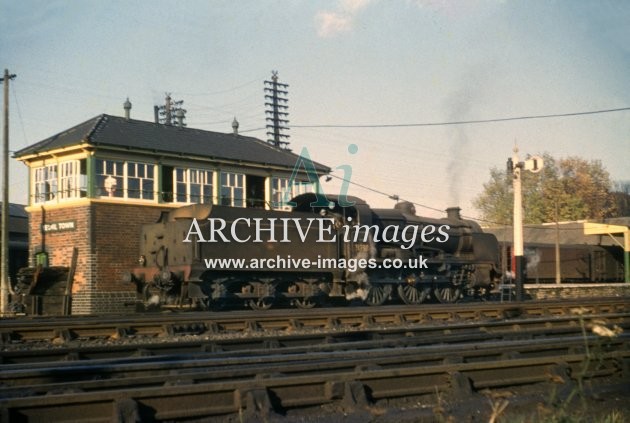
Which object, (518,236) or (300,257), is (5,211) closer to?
(300,257)

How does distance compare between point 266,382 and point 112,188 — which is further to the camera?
point 112,188

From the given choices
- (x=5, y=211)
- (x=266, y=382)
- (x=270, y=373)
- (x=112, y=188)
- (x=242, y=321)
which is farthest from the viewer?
(x=112, y=188)

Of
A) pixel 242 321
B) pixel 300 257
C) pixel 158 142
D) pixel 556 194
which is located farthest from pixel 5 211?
pixel 556 194

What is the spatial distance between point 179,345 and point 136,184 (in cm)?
1608

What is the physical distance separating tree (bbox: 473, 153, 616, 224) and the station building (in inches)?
1578

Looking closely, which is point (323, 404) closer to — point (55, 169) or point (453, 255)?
point (453, 255)

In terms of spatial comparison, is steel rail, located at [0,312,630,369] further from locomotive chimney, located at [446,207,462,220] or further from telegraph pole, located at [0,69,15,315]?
telegraph pole, located at [0,69,15,315]

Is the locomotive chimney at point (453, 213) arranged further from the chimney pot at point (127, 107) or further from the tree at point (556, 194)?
the tree at point (556, 194)

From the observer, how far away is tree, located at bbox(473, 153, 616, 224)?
62.0 m

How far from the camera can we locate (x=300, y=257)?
19.8 m

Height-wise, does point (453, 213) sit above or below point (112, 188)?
below

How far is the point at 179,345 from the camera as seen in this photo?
10.0 meters

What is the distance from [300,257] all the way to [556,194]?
47788 mm

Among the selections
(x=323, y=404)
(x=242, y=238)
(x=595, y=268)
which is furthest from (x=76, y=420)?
(x=595, y=268)
